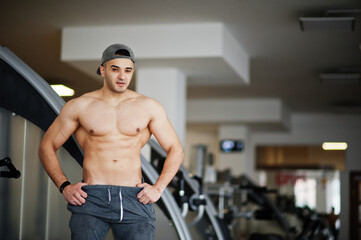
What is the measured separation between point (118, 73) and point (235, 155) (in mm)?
10328

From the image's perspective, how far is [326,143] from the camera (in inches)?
527

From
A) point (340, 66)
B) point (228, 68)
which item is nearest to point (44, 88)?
point (228, 68)

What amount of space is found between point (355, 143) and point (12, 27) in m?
9.17

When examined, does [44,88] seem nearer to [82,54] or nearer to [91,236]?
[91,236]

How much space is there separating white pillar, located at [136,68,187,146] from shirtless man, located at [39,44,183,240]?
4.08m

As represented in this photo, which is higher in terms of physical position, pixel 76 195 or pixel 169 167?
pixel 169 167

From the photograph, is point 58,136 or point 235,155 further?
point 235,155

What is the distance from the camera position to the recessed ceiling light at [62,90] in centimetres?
301

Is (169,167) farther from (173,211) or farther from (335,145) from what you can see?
(335,145)

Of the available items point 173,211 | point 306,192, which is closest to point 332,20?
point 173,211

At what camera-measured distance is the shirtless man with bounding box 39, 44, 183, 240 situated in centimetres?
241

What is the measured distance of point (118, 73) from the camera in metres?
2.41

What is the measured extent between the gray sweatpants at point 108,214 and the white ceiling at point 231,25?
1892 mm

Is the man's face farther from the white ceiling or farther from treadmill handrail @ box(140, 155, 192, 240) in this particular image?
the white ceiling
